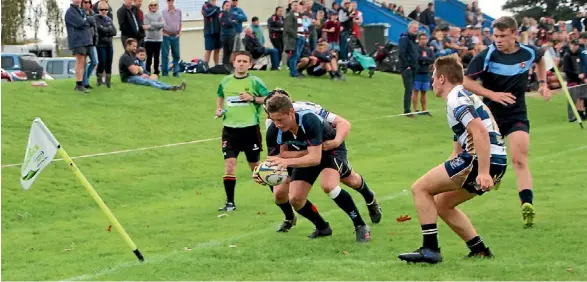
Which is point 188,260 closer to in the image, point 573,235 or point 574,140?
point 573,235

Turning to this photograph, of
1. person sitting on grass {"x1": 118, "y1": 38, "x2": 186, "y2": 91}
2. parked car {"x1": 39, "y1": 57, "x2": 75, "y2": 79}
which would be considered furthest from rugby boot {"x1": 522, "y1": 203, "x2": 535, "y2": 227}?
parked car {"x1": 39, "y1": 57, "x2": 75, "y2": 79}

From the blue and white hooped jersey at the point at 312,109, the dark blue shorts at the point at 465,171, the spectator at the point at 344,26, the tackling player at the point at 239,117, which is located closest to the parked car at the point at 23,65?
the spectator at the point at 344,26

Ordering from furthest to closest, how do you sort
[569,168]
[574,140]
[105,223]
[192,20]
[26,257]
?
[192,20], [574,140], [569,168], [105,223], [26,257]

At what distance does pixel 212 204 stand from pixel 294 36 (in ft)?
46.0

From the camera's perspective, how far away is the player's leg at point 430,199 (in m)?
8.18

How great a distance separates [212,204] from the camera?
1403 centimetres

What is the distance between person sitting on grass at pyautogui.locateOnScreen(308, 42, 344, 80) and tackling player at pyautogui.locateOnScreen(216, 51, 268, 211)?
1575 centimetres

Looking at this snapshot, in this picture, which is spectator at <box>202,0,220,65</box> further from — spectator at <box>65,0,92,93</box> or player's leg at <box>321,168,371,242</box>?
player's leg at <box>321,168,371,242</box>

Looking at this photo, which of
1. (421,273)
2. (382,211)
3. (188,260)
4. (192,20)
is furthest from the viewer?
(192,20)

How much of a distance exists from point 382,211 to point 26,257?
13.5 ft

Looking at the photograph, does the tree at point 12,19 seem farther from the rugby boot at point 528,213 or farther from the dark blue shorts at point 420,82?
the rugby boot at point 528,213

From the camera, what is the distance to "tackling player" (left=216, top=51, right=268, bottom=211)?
12914 millimetres

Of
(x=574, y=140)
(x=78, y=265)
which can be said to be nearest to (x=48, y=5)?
(x=574, y=140)

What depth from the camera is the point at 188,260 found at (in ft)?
30.2
